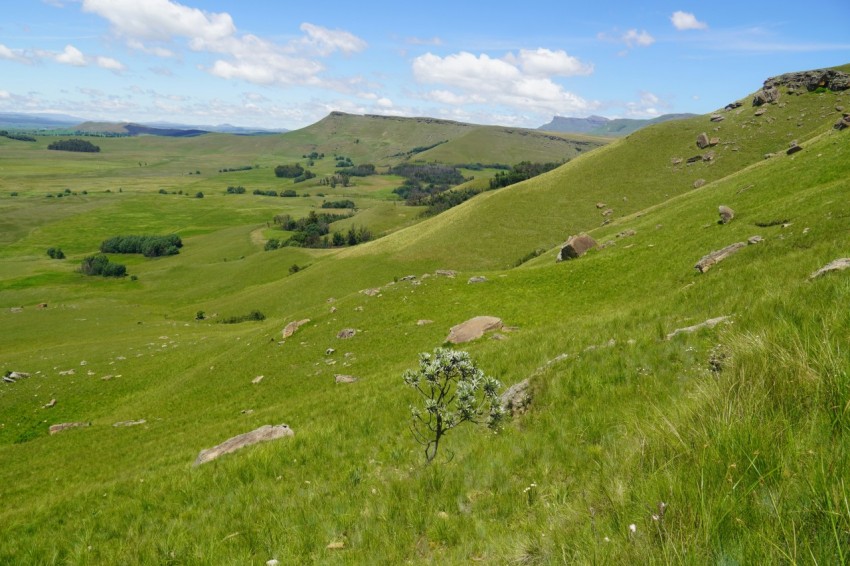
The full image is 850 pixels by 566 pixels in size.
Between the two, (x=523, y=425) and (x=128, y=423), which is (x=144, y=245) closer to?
(x=128, y=423)

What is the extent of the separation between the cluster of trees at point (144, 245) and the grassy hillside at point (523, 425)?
128300mm

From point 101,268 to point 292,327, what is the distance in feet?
418

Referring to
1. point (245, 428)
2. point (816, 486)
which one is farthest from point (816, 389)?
point (245, 428)

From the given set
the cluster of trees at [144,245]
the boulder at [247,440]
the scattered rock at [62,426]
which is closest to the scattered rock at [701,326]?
the boulder at [247,440]

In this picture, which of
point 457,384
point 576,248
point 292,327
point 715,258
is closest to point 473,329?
point 715,258

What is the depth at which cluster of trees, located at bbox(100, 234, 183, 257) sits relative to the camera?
165750 mm

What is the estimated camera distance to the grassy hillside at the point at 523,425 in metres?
4.25

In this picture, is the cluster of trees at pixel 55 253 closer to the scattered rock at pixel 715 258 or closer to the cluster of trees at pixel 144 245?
the cluster of trees at pixel 144 245

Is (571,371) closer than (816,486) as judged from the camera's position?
No

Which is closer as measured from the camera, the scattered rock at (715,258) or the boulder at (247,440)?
the boulder at (247,440)

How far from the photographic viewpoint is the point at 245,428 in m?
21.3

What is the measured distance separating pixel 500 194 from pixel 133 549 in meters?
94.8

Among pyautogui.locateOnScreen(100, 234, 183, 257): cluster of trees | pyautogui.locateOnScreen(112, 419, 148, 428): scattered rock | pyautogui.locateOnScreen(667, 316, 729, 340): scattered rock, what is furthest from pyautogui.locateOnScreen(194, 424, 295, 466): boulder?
pyautogui.locateOnScreen(100, 234, 183, 257): cluster of trees

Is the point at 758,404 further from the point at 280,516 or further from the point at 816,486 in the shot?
the point at 280,516
